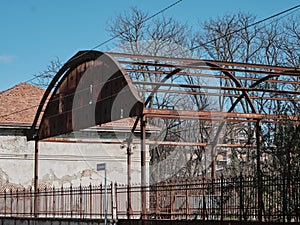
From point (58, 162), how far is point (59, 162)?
60 millimetres

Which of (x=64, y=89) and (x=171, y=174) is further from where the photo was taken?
(x=171, y=174)

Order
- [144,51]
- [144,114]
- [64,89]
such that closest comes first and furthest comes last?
[144,114], [64,89], [144,51]

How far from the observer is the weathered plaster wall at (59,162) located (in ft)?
119

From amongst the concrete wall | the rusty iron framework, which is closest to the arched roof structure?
the rusty iron framework

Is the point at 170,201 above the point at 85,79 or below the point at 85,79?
below

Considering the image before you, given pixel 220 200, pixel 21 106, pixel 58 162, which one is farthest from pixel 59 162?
pixel 220 200

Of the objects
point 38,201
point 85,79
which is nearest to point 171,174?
point 38,201

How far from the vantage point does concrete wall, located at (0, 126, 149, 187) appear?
36188 millimetres

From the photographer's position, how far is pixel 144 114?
63.5 ft

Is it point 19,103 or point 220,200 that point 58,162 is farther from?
point 220,200

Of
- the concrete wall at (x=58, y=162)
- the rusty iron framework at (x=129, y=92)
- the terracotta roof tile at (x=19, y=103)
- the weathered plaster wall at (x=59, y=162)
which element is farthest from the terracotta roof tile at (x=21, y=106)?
the rusty iron framework at (x=129, y=92)

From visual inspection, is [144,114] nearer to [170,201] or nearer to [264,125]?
[170,201]

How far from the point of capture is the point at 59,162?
123 ft

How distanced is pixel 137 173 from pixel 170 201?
20.0 meters
